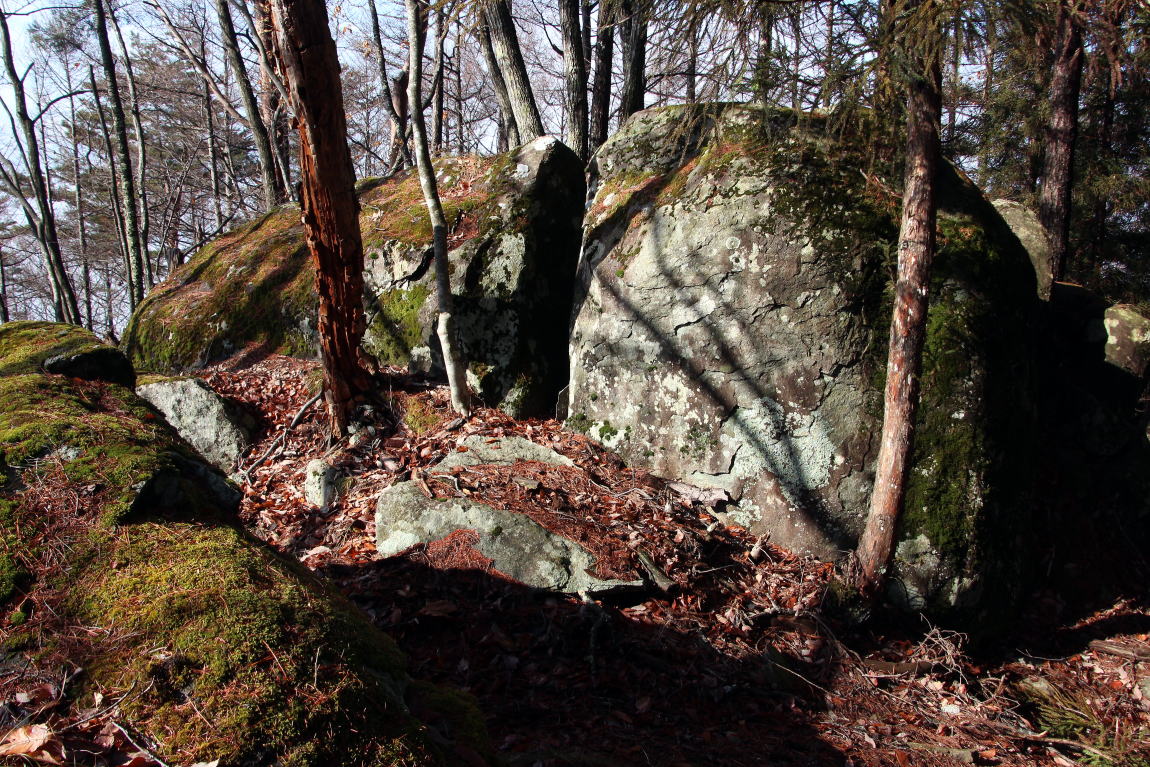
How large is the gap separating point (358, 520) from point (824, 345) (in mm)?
4327

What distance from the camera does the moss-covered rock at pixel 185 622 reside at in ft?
5.69

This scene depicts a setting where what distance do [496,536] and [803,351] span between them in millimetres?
3156

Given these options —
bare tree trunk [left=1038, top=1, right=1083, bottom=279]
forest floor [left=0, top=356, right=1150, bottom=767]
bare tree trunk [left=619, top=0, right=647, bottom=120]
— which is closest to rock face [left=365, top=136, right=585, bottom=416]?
forest floor [left=0, top=356, right=1150, bottom=767]

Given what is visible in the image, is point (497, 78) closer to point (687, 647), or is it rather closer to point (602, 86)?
point (602, 86)

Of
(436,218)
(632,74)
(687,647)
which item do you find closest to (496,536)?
(687,647)

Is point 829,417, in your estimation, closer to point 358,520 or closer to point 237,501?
point 358,520

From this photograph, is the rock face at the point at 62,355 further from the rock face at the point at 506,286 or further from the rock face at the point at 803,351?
the rock face at the point at 803,351

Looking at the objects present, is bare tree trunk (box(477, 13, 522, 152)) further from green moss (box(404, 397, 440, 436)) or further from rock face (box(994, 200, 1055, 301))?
rock face (box(994, 200, 1055, 301))

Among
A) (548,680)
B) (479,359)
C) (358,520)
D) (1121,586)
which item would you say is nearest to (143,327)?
(479,359)

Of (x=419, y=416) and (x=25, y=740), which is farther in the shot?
(x=419, y=416)

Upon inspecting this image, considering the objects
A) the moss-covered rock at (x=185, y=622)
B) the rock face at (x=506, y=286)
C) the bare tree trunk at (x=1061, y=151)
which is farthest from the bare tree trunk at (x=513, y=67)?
the moss-covered rock at (x=185, y=622)

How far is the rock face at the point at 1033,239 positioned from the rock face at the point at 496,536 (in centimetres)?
701

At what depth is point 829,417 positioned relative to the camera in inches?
221

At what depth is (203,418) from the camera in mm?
6617
